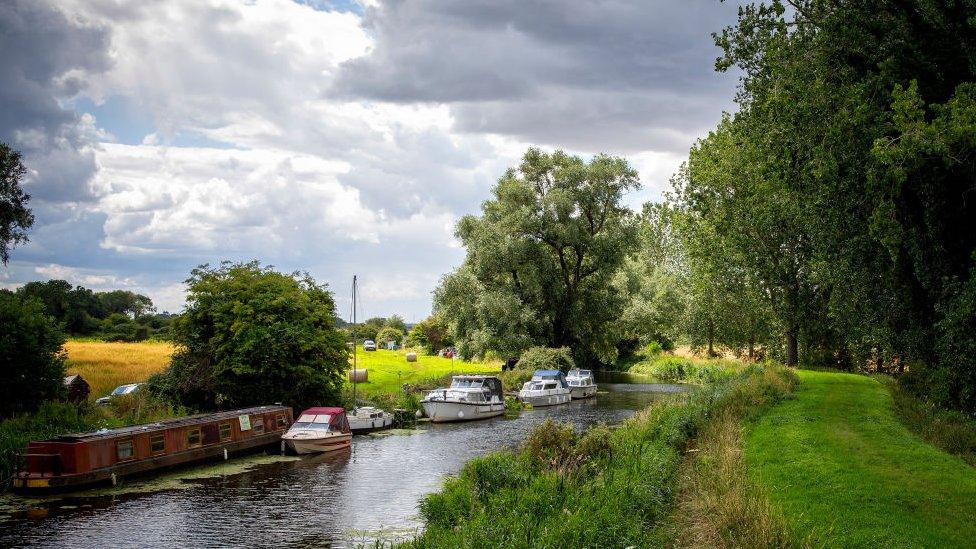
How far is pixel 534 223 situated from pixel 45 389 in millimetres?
42203

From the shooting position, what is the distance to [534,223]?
66125mm

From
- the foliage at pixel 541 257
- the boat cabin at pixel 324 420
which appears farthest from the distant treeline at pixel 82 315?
the boat cabin at pixel 324 420

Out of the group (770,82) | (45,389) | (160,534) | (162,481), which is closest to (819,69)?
(770,82)

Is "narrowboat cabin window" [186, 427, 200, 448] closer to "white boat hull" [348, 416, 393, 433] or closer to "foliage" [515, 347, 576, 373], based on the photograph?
"white boat hull" [348, 416, 393, 433]

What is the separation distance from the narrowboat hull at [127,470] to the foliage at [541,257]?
106ft

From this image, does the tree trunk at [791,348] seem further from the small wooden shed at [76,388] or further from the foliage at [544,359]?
the small wooden shed at [76,388]

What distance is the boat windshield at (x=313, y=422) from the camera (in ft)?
113

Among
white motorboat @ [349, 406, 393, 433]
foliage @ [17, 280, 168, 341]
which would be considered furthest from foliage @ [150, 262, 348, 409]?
foliage @ [17, 280, 168, 341]

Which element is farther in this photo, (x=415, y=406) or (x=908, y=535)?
(x=415, y=406)

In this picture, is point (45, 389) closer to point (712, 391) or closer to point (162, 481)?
point (162, 481)

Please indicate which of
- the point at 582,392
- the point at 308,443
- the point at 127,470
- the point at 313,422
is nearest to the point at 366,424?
the point at 313,422

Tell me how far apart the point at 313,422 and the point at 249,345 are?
5.55m

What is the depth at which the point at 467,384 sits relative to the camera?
48781 mm

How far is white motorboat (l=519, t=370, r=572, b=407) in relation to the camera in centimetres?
5488
